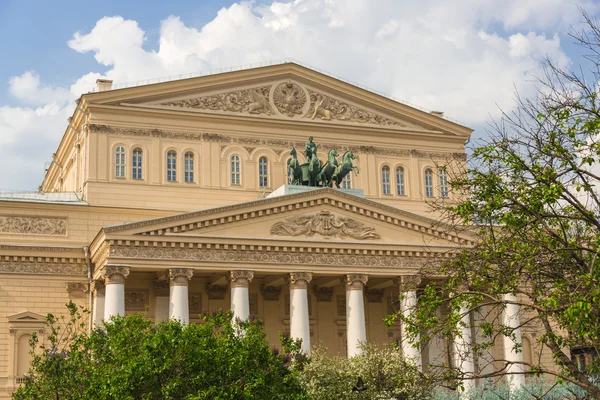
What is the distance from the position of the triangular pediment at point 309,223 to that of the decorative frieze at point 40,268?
6.15 metres

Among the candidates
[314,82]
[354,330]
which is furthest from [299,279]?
[314,82]

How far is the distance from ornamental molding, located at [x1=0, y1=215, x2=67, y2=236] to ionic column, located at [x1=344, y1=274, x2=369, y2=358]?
1418 cm

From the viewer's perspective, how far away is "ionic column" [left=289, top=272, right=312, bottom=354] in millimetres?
42844

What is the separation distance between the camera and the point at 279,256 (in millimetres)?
43750

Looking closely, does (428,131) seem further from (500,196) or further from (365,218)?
(500,196)

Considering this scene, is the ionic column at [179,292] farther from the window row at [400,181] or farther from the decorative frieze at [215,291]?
the window row at [400,181]

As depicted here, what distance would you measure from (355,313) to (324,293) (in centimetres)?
546

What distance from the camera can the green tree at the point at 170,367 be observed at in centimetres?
2739

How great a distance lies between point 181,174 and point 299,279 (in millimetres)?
10499

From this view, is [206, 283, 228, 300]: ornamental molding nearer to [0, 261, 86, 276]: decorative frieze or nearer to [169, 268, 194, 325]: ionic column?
[169, 268, 194, 325]: ionic column

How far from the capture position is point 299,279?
43.8m

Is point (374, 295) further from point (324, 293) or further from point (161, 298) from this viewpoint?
point (161, 298)

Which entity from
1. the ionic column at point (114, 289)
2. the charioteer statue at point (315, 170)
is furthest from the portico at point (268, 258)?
the charioteer statue at point (315, 170)

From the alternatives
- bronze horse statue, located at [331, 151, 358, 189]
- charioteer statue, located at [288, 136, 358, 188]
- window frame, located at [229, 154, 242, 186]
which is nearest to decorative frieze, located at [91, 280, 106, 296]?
window frame, located at [229, 154, 242, 186]
